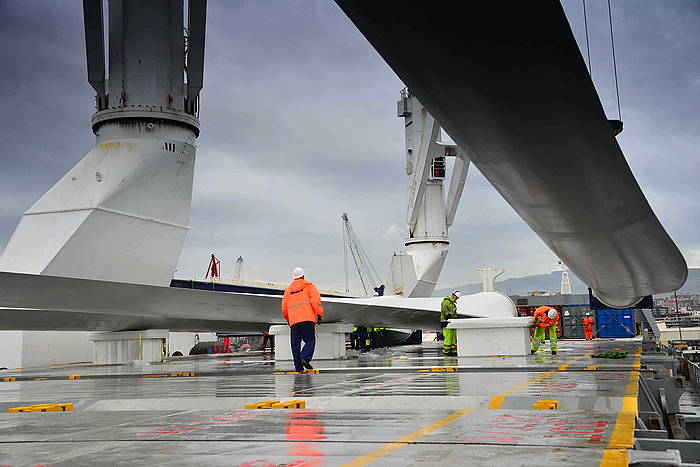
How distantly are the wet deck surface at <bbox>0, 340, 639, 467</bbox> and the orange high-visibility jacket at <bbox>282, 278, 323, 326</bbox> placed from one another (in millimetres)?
3192

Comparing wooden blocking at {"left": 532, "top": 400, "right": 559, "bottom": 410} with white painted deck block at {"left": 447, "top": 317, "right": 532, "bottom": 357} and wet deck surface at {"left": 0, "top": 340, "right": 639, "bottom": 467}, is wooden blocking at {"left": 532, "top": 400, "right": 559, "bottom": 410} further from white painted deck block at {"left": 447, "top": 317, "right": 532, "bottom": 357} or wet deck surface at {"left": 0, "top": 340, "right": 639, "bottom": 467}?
white painted deck block at {"left": 447, "top": 317, "right": 532, "bottom": 357}

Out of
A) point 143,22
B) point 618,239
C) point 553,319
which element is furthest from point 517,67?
point 143,22

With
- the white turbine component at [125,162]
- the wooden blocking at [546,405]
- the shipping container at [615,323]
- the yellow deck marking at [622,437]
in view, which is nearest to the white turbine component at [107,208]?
the white turbine component at [125,162]

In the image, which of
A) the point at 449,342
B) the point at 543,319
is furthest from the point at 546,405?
the point at 543,319

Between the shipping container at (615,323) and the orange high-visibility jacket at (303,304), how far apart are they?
26.6m

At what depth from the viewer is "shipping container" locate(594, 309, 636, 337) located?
1330 inches

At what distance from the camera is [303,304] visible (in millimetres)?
10484

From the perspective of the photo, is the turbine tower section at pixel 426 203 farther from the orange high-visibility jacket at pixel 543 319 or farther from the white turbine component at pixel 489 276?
the orange high-visibility jacket at pixel 543 319

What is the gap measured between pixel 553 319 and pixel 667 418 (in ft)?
21.7

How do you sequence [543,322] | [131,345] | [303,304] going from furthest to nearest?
[131,345], [543,322], [303,304]

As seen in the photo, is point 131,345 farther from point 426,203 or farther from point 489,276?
point 489,276

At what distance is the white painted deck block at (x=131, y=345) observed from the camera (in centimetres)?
1598

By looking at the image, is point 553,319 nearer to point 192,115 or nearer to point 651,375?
point 651,375

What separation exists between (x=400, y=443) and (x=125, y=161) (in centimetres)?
1384
